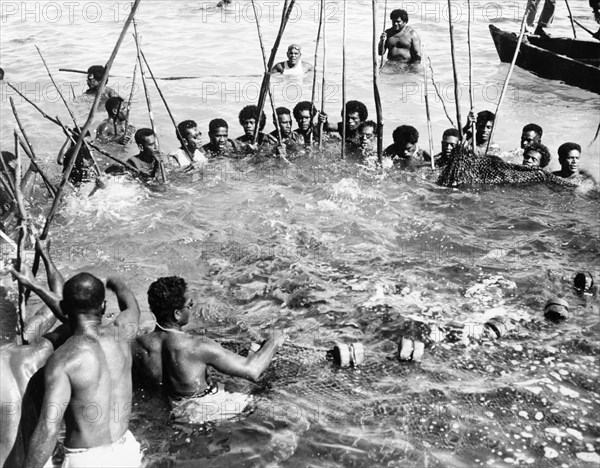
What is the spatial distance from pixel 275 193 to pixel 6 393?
5.88m

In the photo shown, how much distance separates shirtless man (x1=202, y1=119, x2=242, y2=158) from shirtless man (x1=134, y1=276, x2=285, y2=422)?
17.9ft

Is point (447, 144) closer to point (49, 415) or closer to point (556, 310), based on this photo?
point (556, 310)

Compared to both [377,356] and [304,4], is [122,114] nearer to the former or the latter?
[377,356]

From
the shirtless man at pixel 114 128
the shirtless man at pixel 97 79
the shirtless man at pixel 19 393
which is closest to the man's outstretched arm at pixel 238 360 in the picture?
the shirtless man at pixel 19 393

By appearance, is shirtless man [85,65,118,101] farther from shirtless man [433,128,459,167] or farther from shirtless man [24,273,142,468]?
shirtless man [24,273,142,468]

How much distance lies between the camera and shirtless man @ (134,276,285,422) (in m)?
4.60

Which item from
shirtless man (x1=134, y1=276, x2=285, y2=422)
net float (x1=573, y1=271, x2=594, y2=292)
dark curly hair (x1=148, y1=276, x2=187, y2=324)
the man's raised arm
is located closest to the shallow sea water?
net float (x1=573, y1=271, x2=594, y2=292)

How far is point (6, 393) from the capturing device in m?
3.76

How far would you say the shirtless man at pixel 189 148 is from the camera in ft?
32.2

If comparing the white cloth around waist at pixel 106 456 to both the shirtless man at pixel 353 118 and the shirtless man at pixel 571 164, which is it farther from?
the shirtless man at pixel 353 118

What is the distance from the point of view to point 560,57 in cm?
1322

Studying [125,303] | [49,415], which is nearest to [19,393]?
[49,415]

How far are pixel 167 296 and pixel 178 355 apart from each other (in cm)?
44

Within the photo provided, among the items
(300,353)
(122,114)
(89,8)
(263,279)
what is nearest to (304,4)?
(89,8)
